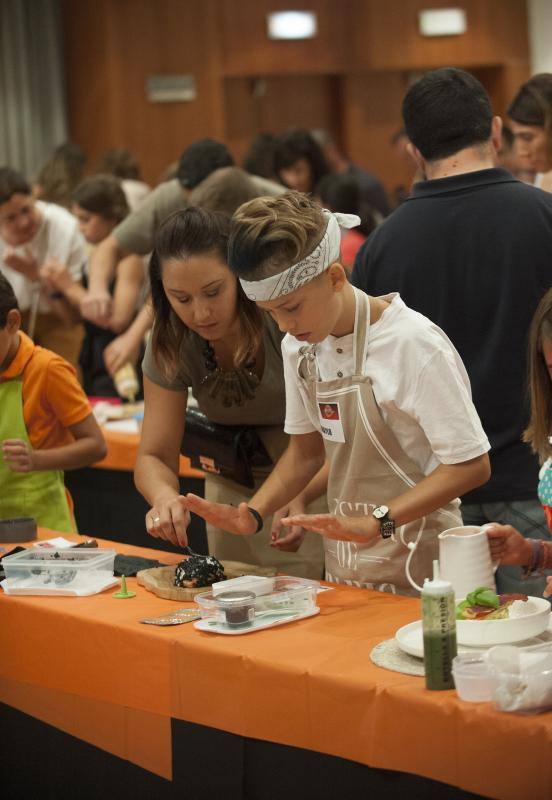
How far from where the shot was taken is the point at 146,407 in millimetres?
2854

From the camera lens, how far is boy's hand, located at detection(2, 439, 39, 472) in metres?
3.05

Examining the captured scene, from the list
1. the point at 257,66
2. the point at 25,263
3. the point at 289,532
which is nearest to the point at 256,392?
the point at 289,532

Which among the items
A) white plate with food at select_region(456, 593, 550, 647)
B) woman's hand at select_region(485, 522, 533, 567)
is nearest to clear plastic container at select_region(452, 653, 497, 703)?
white plate with food at select_region(456, 593, 550, 647)

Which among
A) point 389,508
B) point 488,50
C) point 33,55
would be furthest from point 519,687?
point 488,50

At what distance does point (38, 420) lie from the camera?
10.7ft

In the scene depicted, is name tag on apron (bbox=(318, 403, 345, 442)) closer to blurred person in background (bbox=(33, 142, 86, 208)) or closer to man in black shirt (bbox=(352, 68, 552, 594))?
man in black shirt (bbox=(352, 68, 552, 594))

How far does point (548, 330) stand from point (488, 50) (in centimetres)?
929

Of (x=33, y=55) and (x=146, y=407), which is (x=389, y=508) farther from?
(x=33, y=55)

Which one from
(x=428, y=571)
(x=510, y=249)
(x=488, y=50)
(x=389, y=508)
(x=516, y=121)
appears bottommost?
(x=428, y=571)

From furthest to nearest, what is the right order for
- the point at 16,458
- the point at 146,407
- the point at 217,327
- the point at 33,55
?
the point at 33,55
the point at 16,458
the point at 146,407
the point at 217,327

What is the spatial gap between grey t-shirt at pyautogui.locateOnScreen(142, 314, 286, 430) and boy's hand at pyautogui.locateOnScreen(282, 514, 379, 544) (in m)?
0.65

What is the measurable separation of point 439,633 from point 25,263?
380 centimetres

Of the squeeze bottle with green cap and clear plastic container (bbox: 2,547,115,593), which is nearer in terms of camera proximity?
the squeeze bottle with green cap

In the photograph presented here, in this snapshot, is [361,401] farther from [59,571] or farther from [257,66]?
[257,66]
